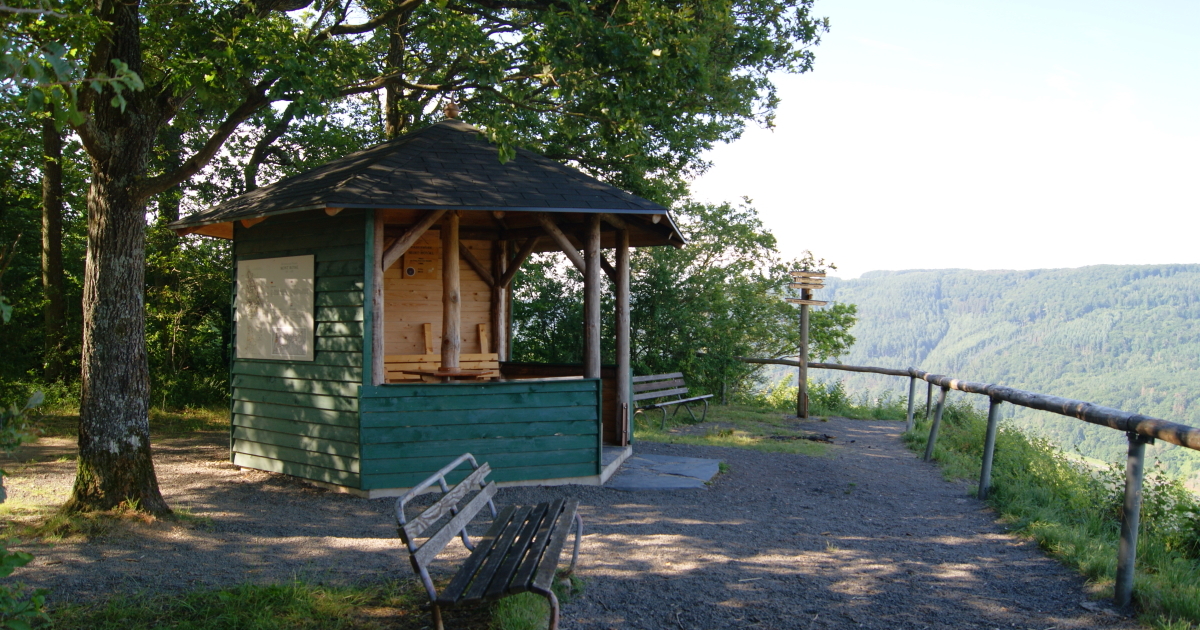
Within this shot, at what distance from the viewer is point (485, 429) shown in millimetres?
7918

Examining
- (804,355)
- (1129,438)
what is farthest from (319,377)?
(804,355)

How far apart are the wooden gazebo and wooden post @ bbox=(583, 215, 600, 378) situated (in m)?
0.02

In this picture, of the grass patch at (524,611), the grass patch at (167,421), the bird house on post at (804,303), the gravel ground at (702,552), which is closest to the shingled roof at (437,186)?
the gravel ground at (702,552)

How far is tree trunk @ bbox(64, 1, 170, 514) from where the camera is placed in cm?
638

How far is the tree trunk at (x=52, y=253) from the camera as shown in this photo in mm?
14359

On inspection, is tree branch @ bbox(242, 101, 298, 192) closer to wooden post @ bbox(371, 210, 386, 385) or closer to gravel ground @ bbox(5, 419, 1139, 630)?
gravel ground @ bbox(5, 419, 1139, 630)

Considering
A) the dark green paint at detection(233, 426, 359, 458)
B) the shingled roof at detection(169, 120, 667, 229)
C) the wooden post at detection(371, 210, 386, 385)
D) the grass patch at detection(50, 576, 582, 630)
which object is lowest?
the grass patch at detection(50, 576, 582, 630)

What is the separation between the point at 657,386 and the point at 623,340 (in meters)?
3.86

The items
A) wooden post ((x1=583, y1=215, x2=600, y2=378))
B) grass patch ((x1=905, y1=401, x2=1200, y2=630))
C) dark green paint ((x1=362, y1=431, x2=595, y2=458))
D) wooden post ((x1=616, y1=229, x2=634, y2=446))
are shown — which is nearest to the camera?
grass patch ((x1=905, y1=401, x2=1200, y2=630))

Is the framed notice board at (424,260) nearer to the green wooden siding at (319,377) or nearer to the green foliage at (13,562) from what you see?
the green wooden siding at (319,377)

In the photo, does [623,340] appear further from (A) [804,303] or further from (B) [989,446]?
(A) [804,303]

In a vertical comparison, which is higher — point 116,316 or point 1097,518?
point 116,316

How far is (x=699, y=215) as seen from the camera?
62.7 feet

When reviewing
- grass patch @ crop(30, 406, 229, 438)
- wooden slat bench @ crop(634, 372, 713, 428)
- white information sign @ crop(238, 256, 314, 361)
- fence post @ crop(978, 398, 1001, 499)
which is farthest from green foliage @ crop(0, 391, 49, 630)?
grass patch @ crop(30, 406, 229, 438)
